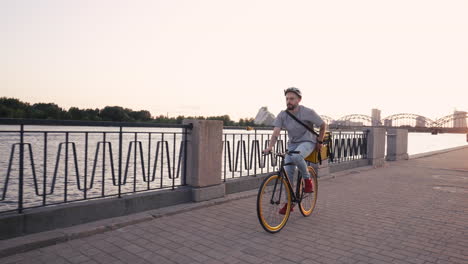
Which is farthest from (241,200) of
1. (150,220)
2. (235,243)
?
(235,243)

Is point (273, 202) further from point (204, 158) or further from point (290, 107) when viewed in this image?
point (204, 158)

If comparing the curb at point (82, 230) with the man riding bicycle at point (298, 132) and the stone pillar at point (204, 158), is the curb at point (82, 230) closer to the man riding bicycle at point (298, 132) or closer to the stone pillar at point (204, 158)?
the stone pillar at point (204, 158)

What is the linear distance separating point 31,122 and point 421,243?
4881mm

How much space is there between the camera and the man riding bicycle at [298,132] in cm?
510

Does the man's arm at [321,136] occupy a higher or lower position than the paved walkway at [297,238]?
higher

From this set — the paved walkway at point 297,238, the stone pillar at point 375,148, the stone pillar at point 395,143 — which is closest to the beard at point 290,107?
the paved walkway at point 297,238

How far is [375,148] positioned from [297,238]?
387 inches

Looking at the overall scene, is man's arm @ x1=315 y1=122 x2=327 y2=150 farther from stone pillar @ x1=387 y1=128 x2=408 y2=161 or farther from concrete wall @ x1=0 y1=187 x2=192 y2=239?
stone pillar @ x1=387 y1=128 x2=408 y2=161

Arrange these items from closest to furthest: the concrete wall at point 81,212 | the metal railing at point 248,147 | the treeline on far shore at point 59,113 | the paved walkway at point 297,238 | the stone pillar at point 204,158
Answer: the paved walkway at point 297,238 < the concrete wall at point 81,212 < the stone pillar at point 204,158 < the metal railing at point 248,147 < the treeline on far shore at point 59,113

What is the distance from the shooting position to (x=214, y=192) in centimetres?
666

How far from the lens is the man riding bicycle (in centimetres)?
510

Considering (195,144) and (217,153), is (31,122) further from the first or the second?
(217,153)

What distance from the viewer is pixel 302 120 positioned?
16.9 feet

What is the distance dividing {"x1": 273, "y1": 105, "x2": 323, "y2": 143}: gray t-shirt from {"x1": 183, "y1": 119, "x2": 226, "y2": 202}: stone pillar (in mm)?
1610
